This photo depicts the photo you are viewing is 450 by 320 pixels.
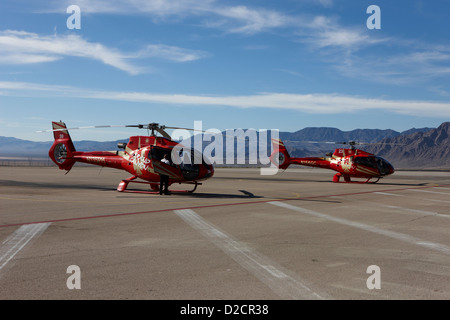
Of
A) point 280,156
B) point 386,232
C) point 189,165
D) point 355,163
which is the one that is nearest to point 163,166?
point 189,165

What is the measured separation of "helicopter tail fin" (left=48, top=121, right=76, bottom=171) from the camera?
1003 inches

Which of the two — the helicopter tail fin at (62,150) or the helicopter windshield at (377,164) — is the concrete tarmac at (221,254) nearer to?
the helicopter tail fin at (62,150)

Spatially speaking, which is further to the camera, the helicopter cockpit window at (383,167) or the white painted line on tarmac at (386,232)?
the helicopter cockpit window at (383,167)

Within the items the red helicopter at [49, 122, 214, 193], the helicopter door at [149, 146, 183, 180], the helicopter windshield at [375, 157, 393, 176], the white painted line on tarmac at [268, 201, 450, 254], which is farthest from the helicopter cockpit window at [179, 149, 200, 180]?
the helicopter windshield at [375, 157, 393, 176]

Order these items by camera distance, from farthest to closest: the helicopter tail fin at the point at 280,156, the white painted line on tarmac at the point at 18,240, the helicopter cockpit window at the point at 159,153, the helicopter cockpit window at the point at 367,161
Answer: the helicopter tail fin at the point at 280,156 < the helicopter cockpit window at the point at 367,161 < the helicopter cockpit window at the point at 159,153 < the white painted line on tarmac at the point at 18,240

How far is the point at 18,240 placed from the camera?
377 inches

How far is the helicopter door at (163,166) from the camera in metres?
20.8

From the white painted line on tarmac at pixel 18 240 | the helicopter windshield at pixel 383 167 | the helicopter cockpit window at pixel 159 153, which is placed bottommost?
the white painted line on tarmac at pixel 18 240

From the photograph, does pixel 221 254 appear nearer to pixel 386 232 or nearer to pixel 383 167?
pixel 386 232

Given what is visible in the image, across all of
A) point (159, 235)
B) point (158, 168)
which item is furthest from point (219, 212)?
point (158, 168)

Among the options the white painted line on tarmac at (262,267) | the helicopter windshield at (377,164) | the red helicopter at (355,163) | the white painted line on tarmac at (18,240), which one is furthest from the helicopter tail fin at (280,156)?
the white painted line on tarmac at (18,240)

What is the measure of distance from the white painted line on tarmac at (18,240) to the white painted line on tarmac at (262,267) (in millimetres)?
4343
